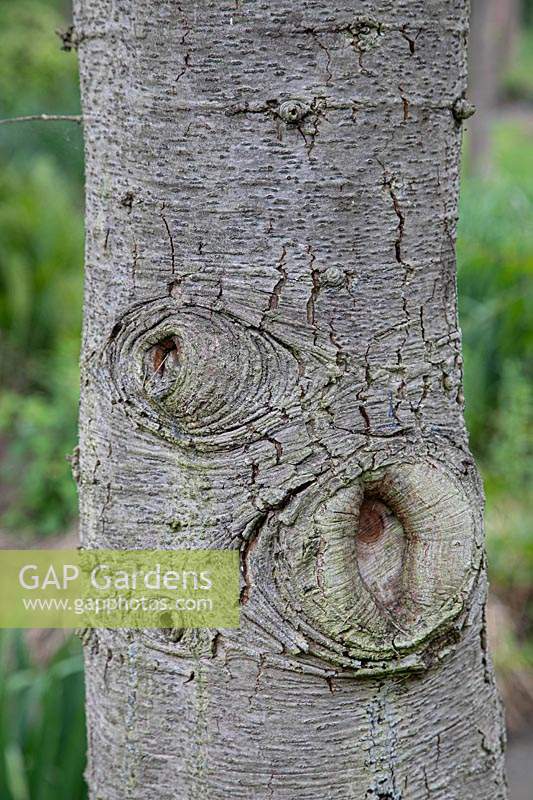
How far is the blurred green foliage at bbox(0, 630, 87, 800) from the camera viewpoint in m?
1.66

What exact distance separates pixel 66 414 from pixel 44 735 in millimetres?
2162

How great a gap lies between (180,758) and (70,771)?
2.78 feet

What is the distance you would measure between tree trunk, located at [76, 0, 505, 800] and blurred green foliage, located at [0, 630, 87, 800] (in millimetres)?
805

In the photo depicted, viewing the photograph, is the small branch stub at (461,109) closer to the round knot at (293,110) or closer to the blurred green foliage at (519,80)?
the round knot at (293,110)

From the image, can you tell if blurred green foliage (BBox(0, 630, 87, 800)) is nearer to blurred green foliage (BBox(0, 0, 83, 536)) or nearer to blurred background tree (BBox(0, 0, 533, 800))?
blurred background tree (BBox(0, 0, 533, 800))

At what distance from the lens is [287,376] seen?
0.84 metres

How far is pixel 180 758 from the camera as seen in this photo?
91cm

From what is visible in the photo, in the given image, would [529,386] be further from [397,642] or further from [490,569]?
[397,642]

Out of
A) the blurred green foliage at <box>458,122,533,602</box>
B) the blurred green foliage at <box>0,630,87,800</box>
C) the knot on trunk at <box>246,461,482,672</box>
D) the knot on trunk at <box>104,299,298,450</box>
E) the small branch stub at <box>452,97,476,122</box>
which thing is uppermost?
the blurred green foliage at <box>458,122,533,602</box>

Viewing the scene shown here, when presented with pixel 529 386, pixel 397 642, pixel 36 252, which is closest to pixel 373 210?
pixel 397 642

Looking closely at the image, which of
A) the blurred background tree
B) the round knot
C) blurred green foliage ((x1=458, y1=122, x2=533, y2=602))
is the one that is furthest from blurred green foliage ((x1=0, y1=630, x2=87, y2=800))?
blurred green foliage ((x1=458, y1=122, x2=533, y2=602))

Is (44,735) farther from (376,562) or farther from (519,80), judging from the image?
(519,80)

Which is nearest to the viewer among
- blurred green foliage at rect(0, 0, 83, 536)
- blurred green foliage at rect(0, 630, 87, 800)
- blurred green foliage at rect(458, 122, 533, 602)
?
blurred green foliage at rect(0, 630, 87, 800)

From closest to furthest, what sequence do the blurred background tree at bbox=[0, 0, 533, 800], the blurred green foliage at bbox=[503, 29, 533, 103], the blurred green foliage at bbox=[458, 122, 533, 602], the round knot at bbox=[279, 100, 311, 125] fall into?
the round knot at bbox=[279, 100, 311, 125] → the blurred background tree at bbox=[0, 0, 533, 800] → the blurred green foliage at bbox=[458, 122, 533, 602] → the blurred green foliage at bbox=[503, 29, 533, 103]
